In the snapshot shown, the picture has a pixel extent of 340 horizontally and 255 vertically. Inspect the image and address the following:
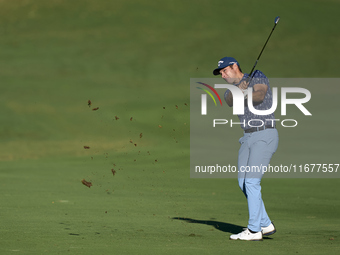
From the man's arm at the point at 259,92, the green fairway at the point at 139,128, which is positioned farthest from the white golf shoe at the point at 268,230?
the man's arm at the point at 259,92

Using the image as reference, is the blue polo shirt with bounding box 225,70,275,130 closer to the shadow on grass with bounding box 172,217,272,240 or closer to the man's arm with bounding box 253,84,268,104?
the man's arm with bounding box 253,84,268,104

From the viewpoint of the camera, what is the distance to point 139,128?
1405 inches

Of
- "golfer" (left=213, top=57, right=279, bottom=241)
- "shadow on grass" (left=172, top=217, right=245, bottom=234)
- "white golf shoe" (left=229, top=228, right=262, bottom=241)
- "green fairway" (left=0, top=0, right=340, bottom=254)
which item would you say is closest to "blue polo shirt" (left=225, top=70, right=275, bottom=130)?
"golfer" (left=213, top=57, right=279, bottom=241)

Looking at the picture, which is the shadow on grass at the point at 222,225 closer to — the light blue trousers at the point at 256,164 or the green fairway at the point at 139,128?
the green fairway at the point at 139,128

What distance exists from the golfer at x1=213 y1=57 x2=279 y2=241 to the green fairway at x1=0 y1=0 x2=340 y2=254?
34 cm

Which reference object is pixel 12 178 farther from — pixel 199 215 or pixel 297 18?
pixel 297 18

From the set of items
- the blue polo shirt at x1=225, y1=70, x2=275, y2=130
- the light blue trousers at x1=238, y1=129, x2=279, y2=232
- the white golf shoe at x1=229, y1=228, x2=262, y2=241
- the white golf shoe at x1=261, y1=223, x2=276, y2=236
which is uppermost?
the blue polo shirt at x1=225, y1=70, x2=275, y2=130

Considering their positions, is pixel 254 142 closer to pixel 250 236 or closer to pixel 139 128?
pixel 250 236

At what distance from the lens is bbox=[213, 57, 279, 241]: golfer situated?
32.3 ft

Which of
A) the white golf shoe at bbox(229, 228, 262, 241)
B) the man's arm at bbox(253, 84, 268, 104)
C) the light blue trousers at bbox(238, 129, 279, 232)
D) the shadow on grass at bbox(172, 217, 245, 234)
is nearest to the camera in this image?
the man's arm at bbox(253, 84, 268, 104)

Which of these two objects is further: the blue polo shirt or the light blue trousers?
the light blue trousers

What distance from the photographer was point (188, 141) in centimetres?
3419

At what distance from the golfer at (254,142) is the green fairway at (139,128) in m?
0.34

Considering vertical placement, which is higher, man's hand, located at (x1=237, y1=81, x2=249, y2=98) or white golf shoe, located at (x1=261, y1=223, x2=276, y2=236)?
man's hand, located at (x1=237, y1=81, x2=249, y2=98)
